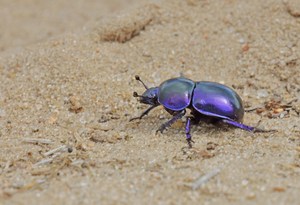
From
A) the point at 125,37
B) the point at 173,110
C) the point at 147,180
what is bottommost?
the point at 147,180

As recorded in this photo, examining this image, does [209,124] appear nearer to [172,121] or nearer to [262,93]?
[172,121]

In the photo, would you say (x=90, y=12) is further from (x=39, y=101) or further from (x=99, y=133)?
(x=99, y=133)

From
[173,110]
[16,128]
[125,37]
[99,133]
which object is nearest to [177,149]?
[173,110]

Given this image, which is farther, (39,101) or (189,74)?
(189,74)

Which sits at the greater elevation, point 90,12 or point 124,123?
point 90,12

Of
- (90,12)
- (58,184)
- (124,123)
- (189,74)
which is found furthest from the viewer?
(90,12)

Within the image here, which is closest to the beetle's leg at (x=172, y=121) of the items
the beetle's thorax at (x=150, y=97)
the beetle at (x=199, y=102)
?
the beetle at (x=199, y=102)

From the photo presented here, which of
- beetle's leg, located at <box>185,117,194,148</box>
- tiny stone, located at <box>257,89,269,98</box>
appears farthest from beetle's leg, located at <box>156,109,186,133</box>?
tiny stone, located at <box>257,89,269,98</box>

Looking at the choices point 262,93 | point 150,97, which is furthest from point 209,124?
point 262,93
